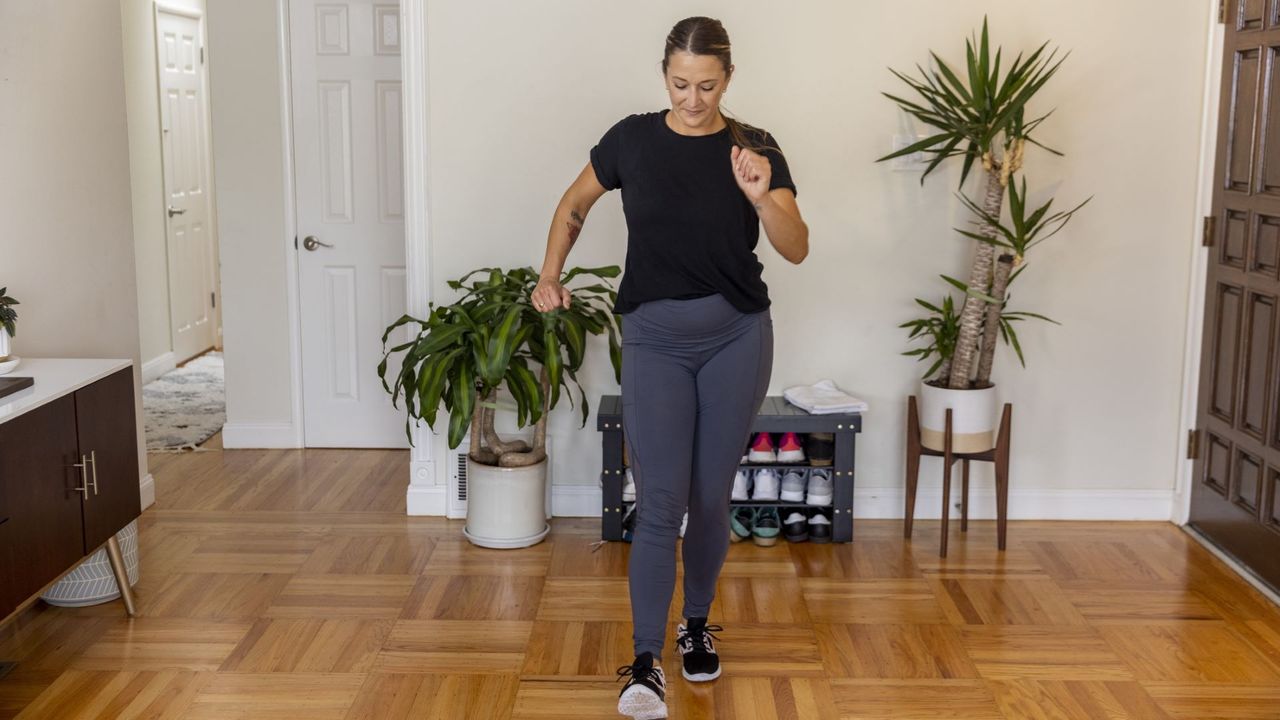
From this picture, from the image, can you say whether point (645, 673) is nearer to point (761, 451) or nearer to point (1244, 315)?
point (761, 451)

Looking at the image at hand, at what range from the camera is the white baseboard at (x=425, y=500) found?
432 cm

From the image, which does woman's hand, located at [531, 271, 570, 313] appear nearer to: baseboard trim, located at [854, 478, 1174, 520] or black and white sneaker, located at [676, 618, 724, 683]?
black and white sneaker, located at [676, 618, 724, 683]

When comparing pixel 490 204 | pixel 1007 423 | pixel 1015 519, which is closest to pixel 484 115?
pixel 490 204

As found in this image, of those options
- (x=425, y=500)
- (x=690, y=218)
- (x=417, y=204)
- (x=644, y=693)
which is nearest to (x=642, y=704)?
(x=644, y=693)

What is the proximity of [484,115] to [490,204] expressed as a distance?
0.28 meters

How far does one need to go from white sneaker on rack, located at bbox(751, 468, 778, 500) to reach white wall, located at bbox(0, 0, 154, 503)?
2.03 m

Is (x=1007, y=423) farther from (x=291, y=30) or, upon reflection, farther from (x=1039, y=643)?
(x=291, y=30)

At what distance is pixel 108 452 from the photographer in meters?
3.23

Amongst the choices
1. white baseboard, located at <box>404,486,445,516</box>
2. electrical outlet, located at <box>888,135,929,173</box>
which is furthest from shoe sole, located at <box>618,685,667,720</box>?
electrical outlet, located at <box>888,135,929,173</box>

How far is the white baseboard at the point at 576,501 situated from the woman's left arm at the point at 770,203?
178cm

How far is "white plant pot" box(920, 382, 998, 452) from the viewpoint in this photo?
12.9 ft

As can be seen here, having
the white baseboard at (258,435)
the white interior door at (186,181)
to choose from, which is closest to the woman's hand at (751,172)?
the white baseboard at (258,435)

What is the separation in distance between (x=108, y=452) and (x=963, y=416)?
241 cm

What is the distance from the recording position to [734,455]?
9.15ft
